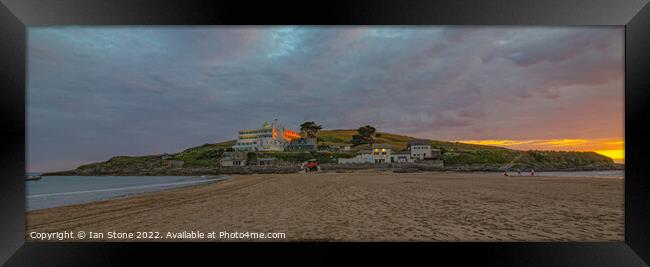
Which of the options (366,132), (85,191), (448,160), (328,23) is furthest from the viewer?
(366,132)

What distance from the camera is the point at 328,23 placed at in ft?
10.4

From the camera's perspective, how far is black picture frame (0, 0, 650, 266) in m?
3.08

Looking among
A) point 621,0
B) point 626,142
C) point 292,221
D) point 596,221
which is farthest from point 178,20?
point 596,221

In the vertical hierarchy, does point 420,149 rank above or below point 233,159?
above

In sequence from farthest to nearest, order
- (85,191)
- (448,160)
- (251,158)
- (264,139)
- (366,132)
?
1. (366,132)
2. (264,139)
3. (251,158)
4. (448,160)
5. (85,191)

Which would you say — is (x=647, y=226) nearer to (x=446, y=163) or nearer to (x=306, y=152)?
(x=446, y=163)

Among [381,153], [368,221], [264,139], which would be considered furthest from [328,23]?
[264,139]

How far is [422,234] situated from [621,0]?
12.9ft

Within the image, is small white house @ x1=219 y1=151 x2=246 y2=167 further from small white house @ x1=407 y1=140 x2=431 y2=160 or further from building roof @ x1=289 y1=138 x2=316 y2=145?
Answer: small white house @ x1=407 y1=140 x2=431 y2=160

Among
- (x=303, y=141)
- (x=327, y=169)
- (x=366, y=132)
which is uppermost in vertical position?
(x=366, y=132)

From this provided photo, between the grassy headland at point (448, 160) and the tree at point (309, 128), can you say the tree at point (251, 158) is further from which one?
the tree at point (309, 128)

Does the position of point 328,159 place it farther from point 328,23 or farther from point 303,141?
point 328,23

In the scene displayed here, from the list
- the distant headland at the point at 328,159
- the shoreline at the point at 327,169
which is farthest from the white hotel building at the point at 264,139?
the shoreline at the point at 327,169

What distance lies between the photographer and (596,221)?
17.3 ft
